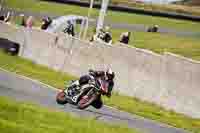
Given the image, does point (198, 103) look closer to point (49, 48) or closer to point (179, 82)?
point (179, 82)

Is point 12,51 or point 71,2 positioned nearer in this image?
point 12,51

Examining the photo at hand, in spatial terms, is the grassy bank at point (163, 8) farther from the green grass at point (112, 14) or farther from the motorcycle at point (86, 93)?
the motorcycle at point (86, 93)

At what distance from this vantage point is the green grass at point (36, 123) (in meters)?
9.89

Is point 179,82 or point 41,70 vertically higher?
point 179,82

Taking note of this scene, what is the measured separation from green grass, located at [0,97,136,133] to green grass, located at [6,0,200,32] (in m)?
38.8

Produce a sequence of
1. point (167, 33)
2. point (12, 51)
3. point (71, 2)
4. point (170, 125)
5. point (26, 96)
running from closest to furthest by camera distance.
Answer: point (170, 125) < point (26, 96) < point (12, 51) < point (167, 33) < point (71, 2)

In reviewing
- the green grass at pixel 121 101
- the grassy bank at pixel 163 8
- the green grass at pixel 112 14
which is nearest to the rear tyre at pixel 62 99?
the green grass at pixel 121 101

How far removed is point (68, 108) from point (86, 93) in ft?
1.92

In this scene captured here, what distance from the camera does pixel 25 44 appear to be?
30969 mm

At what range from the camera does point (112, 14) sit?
60281mm

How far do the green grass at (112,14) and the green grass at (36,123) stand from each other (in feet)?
127

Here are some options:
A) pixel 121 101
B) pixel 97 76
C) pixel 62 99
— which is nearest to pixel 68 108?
pixel 62 99

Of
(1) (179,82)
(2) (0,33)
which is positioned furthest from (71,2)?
(1) (179,82)

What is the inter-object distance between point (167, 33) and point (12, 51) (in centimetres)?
1906
